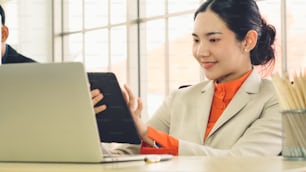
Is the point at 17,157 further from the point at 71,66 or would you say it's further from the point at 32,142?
the point at 71,66

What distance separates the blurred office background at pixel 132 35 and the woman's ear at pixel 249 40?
9.68 feet

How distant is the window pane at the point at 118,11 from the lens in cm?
724

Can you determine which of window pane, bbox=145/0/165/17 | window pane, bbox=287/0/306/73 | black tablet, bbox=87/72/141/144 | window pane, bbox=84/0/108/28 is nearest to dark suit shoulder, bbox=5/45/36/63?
black tablet, bbox=87/72/141/144

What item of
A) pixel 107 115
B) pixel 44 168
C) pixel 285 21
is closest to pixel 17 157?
pixel 44 168

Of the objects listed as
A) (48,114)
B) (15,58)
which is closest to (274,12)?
(15,58)

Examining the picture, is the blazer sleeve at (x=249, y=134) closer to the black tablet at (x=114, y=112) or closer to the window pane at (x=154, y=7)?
the black tablet at (x=114, y=112)

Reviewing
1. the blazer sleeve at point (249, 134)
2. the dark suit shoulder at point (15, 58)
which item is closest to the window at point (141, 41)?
the dark suit shoulder at point (15, 58)

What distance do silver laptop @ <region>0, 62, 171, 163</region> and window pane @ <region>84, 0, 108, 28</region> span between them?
637cm

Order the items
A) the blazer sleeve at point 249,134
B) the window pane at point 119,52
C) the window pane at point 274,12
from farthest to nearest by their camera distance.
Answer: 1. the window pane at point 119,52
2. the window pane at point 274,12
3. the blazer sleeve at point 249,134

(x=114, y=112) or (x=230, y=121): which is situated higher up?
(x=114, y=112)

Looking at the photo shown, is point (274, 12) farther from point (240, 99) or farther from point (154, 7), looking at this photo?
point (240, 99)

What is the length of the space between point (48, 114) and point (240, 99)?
3.62 ft

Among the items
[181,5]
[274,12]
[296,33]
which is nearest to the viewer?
[296,33]

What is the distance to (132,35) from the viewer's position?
22.9ft
